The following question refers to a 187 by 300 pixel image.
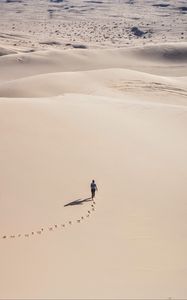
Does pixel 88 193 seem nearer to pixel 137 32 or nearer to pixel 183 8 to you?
pixel 137 32

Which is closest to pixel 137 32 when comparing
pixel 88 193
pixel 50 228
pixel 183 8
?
pixel 183 8

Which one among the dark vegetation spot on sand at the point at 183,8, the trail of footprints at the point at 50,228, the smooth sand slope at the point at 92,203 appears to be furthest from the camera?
the dark vegetation spot on sand at the point at 183,8

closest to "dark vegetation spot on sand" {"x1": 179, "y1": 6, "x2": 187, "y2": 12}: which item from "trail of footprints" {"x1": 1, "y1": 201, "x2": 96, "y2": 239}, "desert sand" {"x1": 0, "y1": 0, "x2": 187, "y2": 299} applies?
"desert sand" {"x1": 0, "y1": 0, "x2": 187, "y2": 299}

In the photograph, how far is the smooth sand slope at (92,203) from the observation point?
23.0 ft

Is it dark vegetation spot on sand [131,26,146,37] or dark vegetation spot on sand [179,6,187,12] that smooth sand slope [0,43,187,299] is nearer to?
dark vegetation spot on sand [131,26,146,37]

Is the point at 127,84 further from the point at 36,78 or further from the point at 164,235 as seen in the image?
the point at 164,235

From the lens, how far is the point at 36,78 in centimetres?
2241

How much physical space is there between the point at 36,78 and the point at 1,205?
1400 cm

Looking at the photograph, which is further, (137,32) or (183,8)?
(183,8)

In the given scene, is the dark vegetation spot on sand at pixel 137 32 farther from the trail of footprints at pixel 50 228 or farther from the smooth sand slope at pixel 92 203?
the trail of footprints at pixel 50 228

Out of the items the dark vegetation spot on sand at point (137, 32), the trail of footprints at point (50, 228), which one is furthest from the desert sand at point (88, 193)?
the dark vegetation spot on sand at point (137, 32)

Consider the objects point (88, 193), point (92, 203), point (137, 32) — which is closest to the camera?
point (92, 203)

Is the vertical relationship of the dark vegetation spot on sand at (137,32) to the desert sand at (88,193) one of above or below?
above

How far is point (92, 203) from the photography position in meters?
9.61
